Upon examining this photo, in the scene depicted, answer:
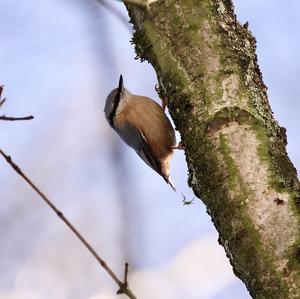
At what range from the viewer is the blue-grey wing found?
12.6 ft

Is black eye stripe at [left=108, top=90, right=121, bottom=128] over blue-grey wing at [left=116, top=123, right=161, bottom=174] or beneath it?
over

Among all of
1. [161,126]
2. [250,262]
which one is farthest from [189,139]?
[161,126]

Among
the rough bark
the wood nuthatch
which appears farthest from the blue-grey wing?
the rough bark

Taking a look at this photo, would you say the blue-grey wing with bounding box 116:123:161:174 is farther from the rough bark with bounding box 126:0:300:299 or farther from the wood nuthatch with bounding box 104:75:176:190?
the rough bark with bounding box 126:0:300:299

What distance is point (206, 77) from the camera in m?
2.39

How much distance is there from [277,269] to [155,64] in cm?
106

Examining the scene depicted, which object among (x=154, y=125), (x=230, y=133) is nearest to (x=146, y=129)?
(x=154, y=125)

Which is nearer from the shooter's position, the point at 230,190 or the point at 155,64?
the point at 230,190

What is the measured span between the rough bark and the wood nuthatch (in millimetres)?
981

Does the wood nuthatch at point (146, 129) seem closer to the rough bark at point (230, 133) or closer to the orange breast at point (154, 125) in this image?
the orange breast at point (154, 125)

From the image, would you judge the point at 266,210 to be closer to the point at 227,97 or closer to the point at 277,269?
the point at 277,269

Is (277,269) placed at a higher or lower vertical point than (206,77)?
lower

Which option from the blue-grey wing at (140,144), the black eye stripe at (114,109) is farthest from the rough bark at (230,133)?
the black eye stripe at (114,109)

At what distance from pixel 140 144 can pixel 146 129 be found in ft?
0.36
